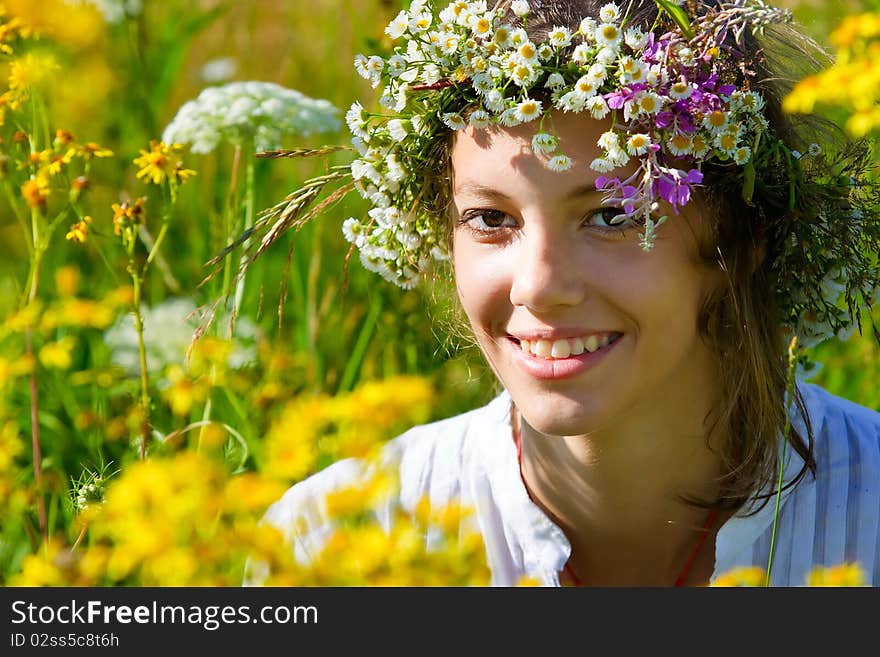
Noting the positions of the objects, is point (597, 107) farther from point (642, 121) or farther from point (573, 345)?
point (573, 345)

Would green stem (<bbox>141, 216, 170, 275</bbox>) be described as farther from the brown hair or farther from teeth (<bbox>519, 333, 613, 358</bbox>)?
teeth (<bbox>519, 333, 613, 358</bbox>)

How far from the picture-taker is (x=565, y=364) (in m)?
1.90

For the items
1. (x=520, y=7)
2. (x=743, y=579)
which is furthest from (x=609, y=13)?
(x=743, y=579)

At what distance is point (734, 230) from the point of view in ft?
6.57

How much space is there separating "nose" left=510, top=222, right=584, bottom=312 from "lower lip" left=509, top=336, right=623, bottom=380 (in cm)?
11

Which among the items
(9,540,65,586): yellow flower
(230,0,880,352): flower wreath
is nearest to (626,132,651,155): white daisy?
(230,0,880,352): flower wreath

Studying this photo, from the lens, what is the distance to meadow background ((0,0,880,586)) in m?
1.36

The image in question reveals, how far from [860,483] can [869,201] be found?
1.77 feet

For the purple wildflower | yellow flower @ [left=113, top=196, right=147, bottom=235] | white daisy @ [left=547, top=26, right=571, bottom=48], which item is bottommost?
yellow flower @ [left=113, top=196, right=147, bottom=235]

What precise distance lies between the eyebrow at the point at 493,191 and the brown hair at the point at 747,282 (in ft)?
0.38

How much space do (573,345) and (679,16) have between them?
1.77ft

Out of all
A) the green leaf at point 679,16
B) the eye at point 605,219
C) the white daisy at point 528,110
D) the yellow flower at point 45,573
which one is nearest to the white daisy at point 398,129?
the white daisy at point 528,110

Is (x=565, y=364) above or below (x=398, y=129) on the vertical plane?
Answer: below
